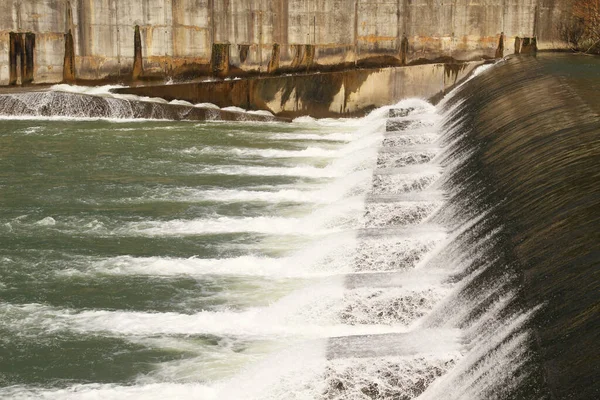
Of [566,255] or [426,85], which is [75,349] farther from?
[426,85]

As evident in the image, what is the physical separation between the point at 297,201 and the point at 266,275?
4.22 metres

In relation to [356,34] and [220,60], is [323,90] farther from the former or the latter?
[220,60]

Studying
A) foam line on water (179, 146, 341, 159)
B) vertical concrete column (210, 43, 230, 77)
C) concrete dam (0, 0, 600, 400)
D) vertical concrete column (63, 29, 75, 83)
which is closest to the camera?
concrete dam (0, 0, 600, 400)

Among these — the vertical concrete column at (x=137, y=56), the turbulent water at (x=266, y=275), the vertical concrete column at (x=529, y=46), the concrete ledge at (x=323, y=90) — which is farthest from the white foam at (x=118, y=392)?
the vertical concrete column at (x=529, y=46)

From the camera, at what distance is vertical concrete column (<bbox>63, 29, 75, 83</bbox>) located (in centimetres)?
2680

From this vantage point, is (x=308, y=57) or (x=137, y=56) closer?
(x=137, y=56)

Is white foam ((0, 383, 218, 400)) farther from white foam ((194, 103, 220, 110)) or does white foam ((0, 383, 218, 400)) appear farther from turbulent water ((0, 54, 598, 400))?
white foam ((194, 103, 220, 110))

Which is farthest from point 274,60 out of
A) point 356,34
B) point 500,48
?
point 500,48

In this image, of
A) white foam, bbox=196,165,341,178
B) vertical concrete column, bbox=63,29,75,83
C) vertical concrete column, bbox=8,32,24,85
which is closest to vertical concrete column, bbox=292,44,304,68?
vertical concrete column, bbox=63,29,75,83

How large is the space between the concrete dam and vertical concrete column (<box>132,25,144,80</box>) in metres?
0.05

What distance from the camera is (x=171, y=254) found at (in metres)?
13.7

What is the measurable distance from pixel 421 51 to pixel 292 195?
1148 cm

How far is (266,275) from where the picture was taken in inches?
503

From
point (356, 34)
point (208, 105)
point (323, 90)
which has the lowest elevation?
point (208, 105)
